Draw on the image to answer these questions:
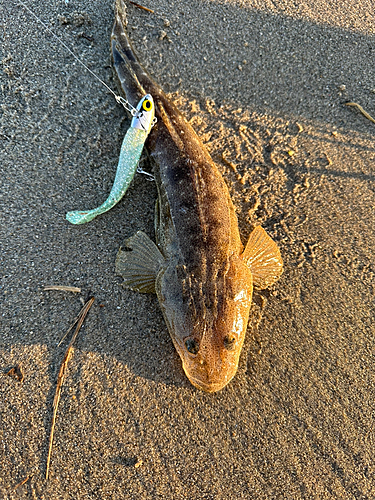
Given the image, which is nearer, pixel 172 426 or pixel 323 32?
pixel 172 426

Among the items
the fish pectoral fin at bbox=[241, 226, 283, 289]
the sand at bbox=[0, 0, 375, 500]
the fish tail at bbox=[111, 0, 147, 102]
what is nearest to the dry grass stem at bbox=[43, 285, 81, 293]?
the sand at bbox=[0, 0, 375, 500]

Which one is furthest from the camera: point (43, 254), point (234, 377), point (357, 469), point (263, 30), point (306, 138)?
point (263, 30)

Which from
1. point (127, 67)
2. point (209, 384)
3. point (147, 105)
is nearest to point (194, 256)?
point (209, 384)

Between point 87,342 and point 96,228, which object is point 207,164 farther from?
point 87,342

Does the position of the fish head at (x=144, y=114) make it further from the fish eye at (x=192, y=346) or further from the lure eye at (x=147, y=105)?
the fish eye at (x=192, y=346)

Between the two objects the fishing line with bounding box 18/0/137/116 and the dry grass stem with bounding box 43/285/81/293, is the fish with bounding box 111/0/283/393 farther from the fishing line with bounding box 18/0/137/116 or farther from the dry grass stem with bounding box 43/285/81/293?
the dry grass stem with bounding box 43/285/81/293

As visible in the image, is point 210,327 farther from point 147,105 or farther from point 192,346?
point 147,105

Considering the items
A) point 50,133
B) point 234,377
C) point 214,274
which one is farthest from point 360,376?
point 50,133
